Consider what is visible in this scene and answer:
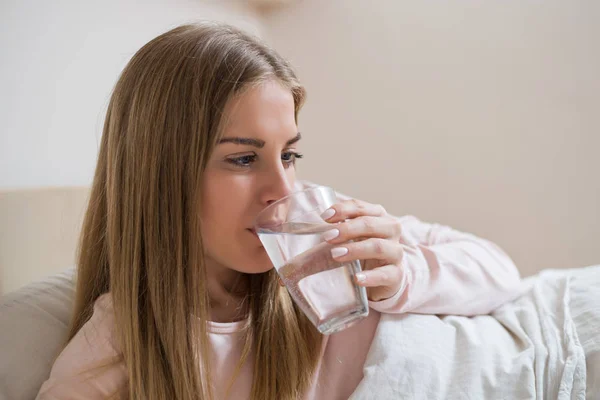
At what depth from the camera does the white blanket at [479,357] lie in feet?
2.97

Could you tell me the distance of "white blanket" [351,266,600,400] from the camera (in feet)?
2.97

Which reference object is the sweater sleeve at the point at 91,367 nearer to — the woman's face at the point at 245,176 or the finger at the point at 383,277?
the woman's face at the point at 245,176

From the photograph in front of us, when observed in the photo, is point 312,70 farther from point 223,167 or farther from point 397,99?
point 223,167

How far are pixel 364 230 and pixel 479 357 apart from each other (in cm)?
30

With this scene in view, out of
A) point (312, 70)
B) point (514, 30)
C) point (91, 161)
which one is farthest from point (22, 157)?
point (514, 30)

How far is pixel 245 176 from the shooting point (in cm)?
94

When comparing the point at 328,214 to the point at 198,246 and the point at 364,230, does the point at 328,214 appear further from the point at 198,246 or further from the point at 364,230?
the point at 198,246

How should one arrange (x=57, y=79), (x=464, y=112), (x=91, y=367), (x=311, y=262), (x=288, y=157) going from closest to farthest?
(x=311, y=262) < (x=91, y=367) < (x=288, y=157) < (x=57, y=79) < (x=464, y=112)

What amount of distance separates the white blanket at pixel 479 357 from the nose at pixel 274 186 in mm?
301

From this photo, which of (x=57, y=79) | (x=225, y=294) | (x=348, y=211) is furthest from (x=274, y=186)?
(x=57, y=79)

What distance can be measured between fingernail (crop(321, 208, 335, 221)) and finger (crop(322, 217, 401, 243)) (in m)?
0.02

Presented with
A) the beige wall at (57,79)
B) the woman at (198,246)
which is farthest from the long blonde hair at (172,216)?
the beige wall at (57,79)

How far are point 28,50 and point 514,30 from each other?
1690 mm

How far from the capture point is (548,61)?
2150 millimetres
